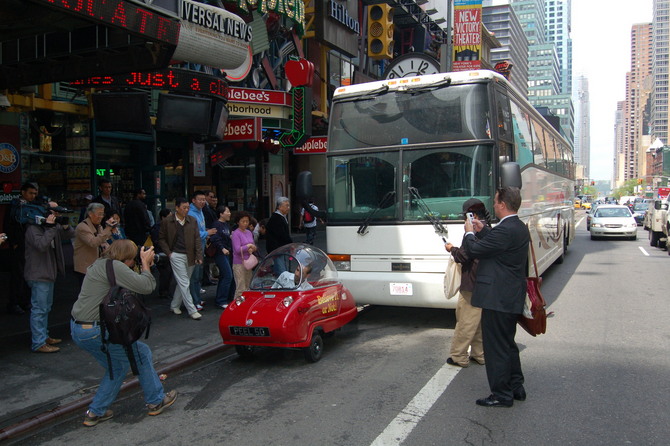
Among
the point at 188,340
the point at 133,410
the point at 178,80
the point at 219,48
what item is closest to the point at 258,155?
the point at 178,80

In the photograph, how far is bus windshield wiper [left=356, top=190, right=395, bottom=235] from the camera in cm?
791

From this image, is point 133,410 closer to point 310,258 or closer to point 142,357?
point 142,357

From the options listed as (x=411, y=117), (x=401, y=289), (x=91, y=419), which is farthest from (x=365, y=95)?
(x=91, y=419)

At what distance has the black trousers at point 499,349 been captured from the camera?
189 inches

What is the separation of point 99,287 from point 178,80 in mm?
7627

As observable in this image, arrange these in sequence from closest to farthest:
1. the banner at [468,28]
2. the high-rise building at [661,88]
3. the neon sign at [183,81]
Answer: the neon sign at [183,81] → the banner at [468,28] → the high-rise building at [661,88]

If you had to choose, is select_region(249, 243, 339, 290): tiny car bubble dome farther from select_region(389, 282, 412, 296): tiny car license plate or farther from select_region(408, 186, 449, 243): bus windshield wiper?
select_region(408, 186, 449, 243): bus windshield wiper

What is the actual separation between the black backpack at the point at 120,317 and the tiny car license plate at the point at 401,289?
3938 mm

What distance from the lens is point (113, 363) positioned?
→ 4695mm

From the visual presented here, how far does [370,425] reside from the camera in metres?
4.54

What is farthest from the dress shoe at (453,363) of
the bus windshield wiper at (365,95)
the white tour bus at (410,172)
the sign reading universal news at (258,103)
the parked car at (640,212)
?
the parked car at (640,212)

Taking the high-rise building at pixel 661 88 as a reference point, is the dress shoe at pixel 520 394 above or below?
below

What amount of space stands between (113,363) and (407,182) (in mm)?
4640

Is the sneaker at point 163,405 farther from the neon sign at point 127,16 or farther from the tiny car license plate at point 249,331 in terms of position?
the neon sign at point 127,16
